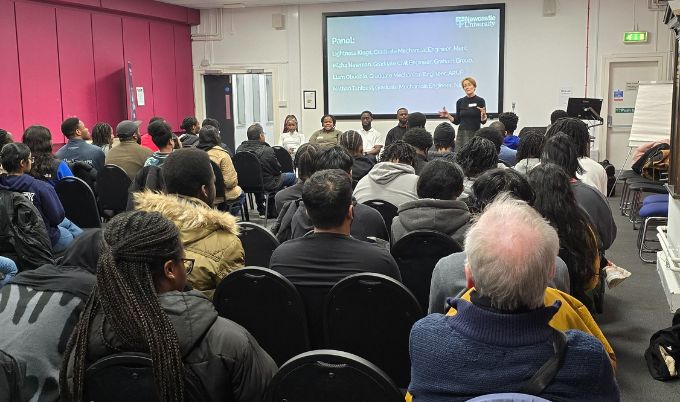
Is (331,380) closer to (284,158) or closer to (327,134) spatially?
(284,158)

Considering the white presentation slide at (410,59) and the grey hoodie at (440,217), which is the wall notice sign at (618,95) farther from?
the grey hoodie at (440,217)

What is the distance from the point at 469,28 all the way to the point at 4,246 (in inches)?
332

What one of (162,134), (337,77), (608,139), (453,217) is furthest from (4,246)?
(608,139)

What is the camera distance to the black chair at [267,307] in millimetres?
2342

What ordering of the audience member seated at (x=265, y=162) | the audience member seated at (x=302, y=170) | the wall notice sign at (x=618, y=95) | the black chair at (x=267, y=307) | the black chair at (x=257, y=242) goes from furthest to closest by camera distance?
1. the wall notice sign at (x=618, y=95)
2. the audience member seated at (x=265, y=162)
3. the audience member seated at (x=302, y=170)
4. the black chair at (x=257, y=242)
5. the black chair at (x=267, y=307)

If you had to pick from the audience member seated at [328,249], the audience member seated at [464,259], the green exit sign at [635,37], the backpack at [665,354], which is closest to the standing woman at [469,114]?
the green exit sign at [635,37]

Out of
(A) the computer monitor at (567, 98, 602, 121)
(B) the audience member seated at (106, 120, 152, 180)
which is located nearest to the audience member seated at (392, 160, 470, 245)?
(B) the audience member seated at (106, 120, 152, 180)

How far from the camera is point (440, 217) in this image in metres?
3.04

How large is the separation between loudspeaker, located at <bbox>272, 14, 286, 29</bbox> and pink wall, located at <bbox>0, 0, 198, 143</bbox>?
1481 millimetres

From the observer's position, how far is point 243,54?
1185 centimetres

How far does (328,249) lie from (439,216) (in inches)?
32.1

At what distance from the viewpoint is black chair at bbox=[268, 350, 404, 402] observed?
4.94ft

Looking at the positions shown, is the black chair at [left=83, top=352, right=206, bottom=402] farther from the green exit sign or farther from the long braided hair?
the green exit sign

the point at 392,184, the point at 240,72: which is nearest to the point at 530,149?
the point at 392,184
